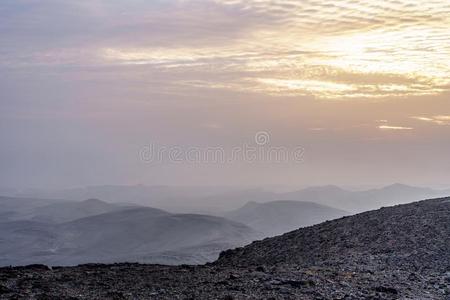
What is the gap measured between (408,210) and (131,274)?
21.6 m

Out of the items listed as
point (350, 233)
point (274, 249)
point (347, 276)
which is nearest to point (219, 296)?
point (347, 276)

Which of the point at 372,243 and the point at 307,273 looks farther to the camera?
the point at 372,243

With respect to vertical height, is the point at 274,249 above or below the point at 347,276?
below

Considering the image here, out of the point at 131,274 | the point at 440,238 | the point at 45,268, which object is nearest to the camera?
the point at 131,274

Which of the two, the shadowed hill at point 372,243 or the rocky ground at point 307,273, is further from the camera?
the shadowed hill at point 372,243

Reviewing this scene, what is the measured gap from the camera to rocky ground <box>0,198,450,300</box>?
1953 centimetres

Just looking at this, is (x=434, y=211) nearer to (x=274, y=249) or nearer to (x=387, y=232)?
(x=387, y=232)

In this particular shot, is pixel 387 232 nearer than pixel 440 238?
No

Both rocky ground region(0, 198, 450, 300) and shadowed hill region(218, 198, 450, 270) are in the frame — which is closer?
rocky ground region(0, 198, 450, 300)

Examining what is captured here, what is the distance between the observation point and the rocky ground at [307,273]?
769 inches

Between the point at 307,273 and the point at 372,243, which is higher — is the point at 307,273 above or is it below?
above

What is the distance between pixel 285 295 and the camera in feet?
62.5

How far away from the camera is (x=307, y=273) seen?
878 inches

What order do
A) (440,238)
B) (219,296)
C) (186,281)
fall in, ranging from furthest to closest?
(440,238) < (186,281) < (219,296)
